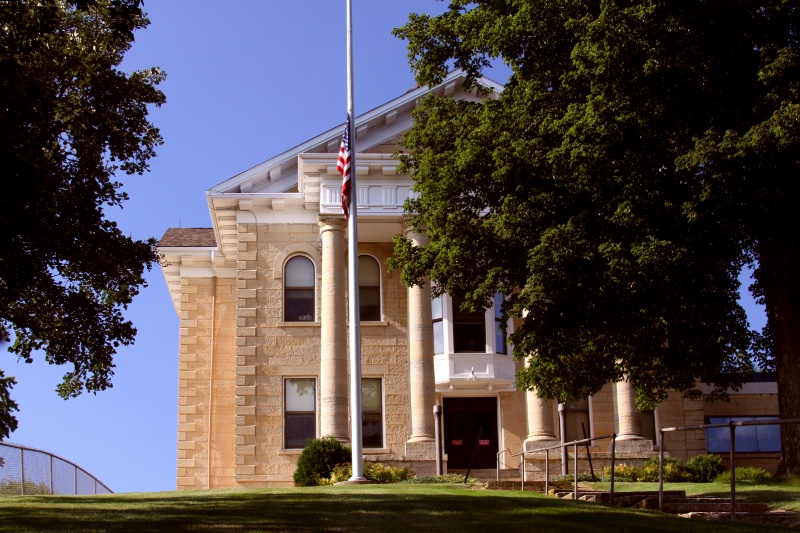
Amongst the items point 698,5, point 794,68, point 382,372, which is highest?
point 698,5

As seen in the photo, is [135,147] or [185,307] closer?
[135,147]

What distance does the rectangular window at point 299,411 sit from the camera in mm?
36344

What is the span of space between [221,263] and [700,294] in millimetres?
23003

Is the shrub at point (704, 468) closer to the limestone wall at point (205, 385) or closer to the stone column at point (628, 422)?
the stone column at point (628, 422)

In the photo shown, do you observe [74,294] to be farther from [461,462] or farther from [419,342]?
[461,462]

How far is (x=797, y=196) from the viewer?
805 inches

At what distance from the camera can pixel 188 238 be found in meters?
42.4

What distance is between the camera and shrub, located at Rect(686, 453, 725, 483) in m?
33.5

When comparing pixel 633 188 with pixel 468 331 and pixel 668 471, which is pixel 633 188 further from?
pixel 468 331

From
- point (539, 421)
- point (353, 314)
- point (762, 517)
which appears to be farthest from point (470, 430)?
point (762, 517)

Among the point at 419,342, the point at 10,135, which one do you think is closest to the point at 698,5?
the point at 10,135

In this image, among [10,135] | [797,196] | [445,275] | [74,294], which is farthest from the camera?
[445,275]

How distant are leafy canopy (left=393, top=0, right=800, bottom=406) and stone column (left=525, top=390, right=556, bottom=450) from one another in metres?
12.1

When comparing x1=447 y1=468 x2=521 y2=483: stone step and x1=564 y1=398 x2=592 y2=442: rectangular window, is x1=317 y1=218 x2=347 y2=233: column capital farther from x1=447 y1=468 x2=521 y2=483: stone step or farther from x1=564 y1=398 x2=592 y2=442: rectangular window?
x1=564 y1=398 x2=592 y2=442: rectangular window
